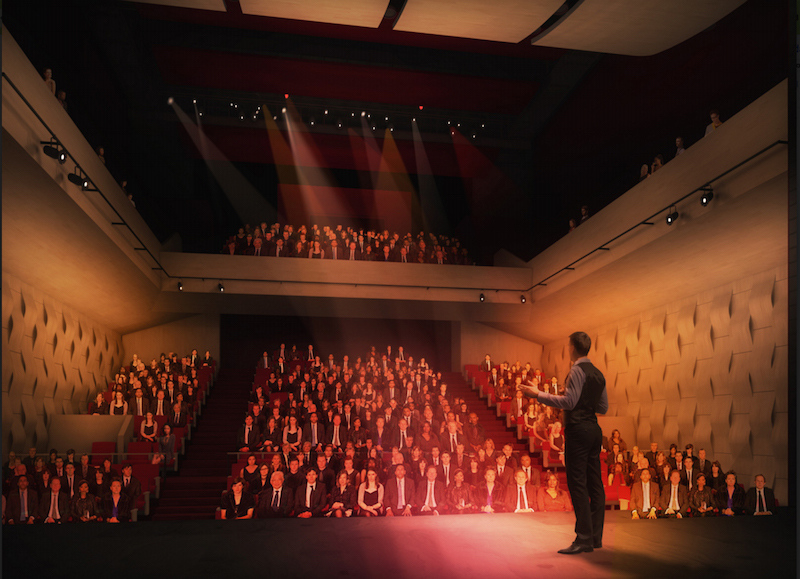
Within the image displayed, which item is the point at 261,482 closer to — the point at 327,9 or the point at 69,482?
the point at 69,482

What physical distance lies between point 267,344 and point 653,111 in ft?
34.2

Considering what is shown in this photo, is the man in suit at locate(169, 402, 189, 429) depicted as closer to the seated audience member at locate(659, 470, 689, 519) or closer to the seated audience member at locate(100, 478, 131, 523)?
the seated audience member at locate(100, 478, 131, 523)

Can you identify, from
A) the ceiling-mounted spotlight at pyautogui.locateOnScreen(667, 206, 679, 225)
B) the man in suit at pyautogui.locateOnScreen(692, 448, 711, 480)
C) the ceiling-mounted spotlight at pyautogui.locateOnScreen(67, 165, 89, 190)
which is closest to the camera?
the ceiling-mounted spotlight at pyautogui.locateOnScreen(67, 165, 89, 190)

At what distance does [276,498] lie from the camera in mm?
5930

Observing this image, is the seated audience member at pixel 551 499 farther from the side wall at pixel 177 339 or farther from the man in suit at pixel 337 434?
the side wall at pixel 177 339

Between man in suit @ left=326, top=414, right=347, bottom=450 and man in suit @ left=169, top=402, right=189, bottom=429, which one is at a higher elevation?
man in suit @ left=169, top=402, right=189, bottom=429

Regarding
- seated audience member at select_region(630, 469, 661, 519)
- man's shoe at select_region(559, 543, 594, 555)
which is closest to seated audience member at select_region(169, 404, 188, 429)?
seated audience member at select_region(630, 469, 661, 519)

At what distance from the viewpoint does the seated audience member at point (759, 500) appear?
684 cm

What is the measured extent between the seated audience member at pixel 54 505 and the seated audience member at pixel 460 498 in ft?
12.9

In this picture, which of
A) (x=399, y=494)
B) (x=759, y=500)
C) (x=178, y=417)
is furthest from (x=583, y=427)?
(x=178, y=417)

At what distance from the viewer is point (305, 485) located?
6031mm

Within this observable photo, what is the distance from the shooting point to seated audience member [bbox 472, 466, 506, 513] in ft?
21.8

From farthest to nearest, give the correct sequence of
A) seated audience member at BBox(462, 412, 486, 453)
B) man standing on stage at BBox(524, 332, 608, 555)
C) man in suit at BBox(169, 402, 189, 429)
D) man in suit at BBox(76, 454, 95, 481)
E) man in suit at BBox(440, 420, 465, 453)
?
man in suit at BBox(169, 402, 189, 429)
seated audience member at BBox(462, 412, 486, 453)
man in suit at BBox(440, 420, 465, 453)
man in suit at BBox(76, 454, 95, 481)
man standing on stage at BBox(524, 332, 608, 555)

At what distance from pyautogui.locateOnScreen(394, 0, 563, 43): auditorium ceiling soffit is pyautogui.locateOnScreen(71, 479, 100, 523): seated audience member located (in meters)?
6.03
